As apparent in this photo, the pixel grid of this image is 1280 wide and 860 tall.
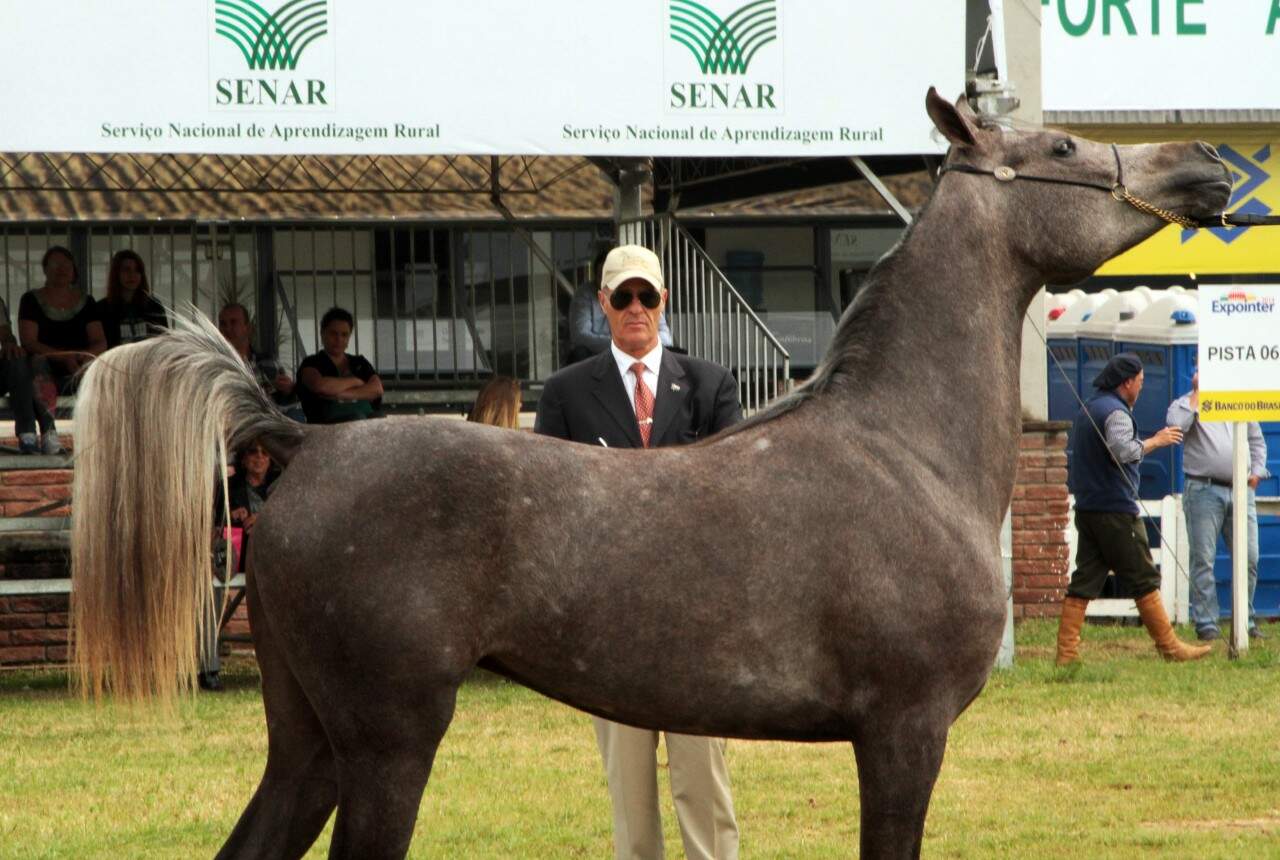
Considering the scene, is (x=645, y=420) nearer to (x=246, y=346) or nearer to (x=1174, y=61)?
(x=246, y=346)

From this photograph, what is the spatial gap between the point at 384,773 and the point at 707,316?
819 centimetres

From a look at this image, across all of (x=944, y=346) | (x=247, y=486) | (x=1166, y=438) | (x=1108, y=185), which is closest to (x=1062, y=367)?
(x=1166, y=438)

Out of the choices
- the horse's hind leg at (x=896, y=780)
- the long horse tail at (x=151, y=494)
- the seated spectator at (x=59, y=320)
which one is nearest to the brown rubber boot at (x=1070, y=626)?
the seated spectator at (x=59, y=320)

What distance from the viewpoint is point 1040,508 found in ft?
41.9

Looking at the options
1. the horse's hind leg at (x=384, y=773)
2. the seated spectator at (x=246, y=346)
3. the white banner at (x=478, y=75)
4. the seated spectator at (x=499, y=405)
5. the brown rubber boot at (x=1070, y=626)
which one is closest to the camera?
the horse's hind leg at (x=384, y=773)

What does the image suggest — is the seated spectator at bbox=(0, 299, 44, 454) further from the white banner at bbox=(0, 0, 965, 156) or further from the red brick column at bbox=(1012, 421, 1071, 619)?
the red brick column at bbox=(1012, 421, 1071, 619)

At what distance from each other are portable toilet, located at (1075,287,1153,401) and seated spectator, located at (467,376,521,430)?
699 cm

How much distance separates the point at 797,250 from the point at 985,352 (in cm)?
1268

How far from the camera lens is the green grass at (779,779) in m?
6.88

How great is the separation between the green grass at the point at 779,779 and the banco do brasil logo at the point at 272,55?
Result: 318cm

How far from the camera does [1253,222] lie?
15.9ft

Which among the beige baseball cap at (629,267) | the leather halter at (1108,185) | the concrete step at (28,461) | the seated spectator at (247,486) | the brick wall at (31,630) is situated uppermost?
the leather halter at (1108,185)

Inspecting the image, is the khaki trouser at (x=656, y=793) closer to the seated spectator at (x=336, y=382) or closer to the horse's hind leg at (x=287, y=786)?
the horse's hind leg at (x=287, y=786)

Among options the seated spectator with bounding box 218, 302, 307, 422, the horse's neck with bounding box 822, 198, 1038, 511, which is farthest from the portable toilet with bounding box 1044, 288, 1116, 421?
the horse's neck with bounding box 822, 198, 1038, 511
